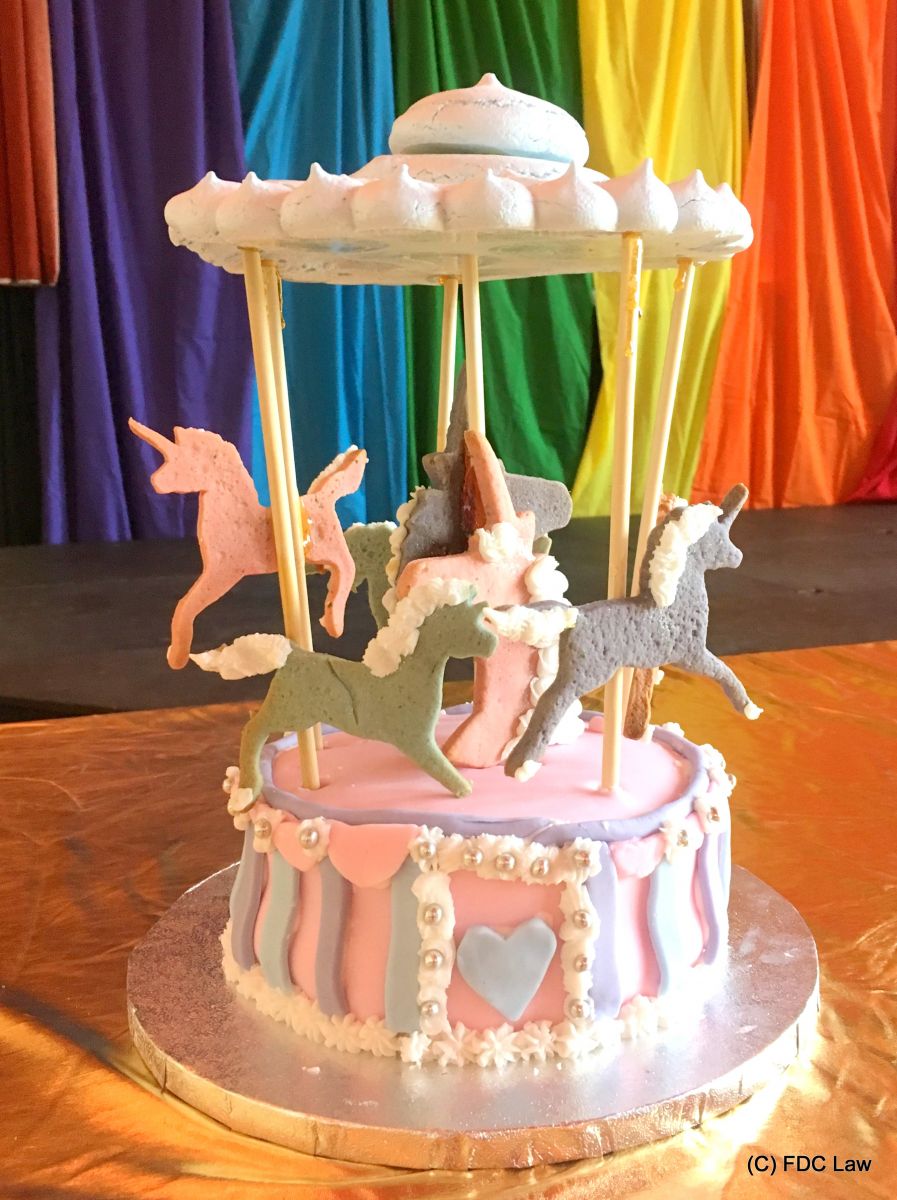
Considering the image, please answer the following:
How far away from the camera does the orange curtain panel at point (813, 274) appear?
3521 mm

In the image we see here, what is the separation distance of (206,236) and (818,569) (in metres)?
2.21

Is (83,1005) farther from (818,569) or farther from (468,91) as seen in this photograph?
(818,569)

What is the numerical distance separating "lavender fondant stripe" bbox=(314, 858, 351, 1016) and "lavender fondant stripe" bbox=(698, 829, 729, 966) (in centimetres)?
30

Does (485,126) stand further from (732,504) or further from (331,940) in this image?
(331,940)

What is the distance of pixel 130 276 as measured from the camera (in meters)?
3.00

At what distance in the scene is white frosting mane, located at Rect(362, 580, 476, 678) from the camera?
2.94 feet

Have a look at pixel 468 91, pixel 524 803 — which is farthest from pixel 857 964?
pixel 468 91

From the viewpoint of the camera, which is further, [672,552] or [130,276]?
[130,276]

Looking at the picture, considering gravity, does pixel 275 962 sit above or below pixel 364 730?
below

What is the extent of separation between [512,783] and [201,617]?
143cm

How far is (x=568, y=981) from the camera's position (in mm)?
900

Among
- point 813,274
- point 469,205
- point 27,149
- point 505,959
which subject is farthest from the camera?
point 813,274

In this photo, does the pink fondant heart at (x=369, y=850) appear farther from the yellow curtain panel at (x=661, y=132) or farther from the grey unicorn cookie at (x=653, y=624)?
the yellow curtain panel at (x=661, y=132)

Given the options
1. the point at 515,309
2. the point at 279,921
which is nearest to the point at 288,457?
the point at 279,921
